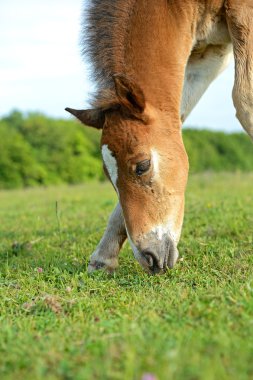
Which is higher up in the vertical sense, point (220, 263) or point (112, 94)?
point (112, 94)

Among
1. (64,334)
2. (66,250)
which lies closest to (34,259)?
(66,250)

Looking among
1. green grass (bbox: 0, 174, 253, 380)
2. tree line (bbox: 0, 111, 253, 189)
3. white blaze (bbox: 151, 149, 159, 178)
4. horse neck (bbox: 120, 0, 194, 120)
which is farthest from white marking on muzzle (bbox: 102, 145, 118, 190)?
tree line (bbox: 0, 111, 253, 189)

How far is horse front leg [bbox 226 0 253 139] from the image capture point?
4785 millimetres

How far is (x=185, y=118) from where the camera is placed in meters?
5.62

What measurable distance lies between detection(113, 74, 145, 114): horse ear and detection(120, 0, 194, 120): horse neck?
0.22m

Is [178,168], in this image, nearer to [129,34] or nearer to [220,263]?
[220,263]

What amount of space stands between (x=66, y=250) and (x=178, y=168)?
5.92 ft

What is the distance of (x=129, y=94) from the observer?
4242 mm

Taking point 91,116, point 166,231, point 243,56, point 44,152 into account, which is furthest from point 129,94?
point 44,152

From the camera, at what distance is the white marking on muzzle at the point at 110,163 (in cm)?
422

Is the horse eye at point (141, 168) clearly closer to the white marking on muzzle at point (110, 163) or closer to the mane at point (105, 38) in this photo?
the white marking on muzzle at point (110, 163)

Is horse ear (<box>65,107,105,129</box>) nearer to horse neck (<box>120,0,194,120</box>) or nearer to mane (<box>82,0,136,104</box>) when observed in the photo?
mane (<box>82,0,136,104</box>)

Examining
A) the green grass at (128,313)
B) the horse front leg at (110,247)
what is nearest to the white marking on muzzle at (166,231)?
the green grass at (128,313)

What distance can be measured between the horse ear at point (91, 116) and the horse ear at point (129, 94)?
0.24 m
